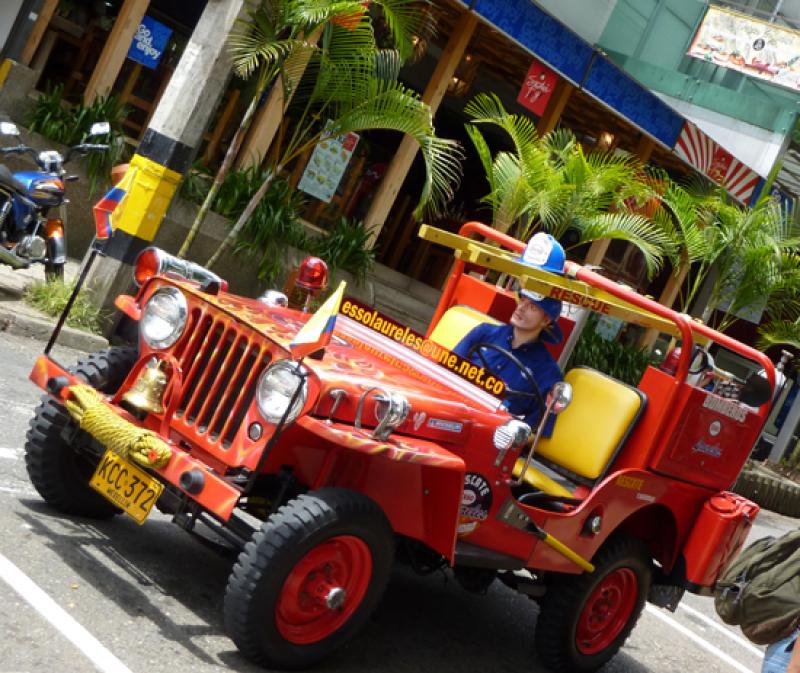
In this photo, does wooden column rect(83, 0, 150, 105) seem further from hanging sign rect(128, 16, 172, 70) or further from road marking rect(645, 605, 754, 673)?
road marking rect(645, 605, 754, 673)

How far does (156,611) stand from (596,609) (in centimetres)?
251

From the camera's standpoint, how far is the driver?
595 centimetres

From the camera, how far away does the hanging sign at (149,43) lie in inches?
545

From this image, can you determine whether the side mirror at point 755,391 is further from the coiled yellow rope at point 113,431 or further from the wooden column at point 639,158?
the wooden column at point 639,158

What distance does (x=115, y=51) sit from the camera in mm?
12531

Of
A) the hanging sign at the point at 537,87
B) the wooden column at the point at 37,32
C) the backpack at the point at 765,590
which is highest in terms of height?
the hanging sign at the point at 537,87

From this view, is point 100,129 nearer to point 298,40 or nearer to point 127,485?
point 298,40

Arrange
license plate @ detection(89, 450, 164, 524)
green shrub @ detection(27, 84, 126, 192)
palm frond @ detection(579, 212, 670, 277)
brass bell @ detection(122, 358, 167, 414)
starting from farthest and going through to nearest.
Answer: palm frond @ detection(579, 212, 670, 277)
green shrub @ detection(27, 84, 126, 192)
brass bell @ detection(122, 358, 167, 414)
license plate @ detection(89, 450, 164, 524)

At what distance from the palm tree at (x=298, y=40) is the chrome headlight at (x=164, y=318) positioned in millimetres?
4463

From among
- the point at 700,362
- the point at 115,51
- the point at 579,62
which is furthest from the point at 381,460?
the point at 579,62

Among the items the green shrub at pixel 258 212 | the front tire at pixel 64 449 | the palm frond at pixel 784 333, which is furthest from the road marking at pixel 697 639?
the palm frond at pixel 784 333

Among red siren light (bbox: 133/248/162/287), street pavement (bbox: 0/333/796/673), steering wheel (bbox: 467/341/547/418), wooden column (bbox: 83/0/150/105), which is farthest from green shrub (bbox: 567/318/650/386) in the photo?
red siren light (bbox: 133/248/162/287)

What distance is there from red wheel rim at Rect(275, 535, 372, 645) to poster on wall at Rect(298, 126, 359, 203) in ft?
33.9

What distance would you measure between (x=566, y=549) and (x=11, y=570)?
2554 mm
